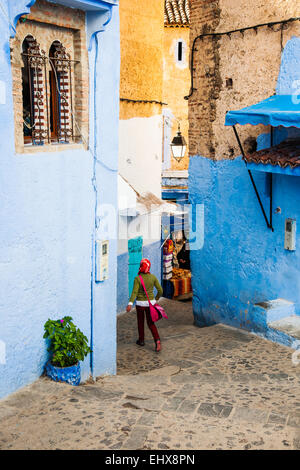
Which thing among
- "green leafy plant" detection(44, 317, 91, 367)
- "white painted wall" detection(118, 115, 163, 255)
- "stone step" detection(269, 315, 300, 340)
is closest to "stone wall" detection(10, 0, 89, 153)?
"green leafy plant" detection(44, 317, 91, 367)

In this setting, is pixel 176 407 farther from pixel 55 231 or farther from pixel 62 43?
pixel 62 43

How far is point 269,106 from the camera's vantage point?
10102 millimetres

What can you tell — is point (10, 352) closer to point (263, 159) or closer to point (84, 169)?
point (84, 169)

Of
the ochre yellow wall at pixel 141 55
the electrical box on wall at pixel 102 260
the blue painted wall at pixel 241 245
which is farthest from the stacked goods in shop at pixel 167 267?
the electrical box on wall at pixel 102 260

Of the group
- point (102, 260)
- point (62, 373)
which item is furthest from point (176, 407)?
point (102, 260)

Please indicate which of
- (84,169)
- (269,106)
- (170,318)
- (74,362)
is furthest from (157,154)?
(74,362)

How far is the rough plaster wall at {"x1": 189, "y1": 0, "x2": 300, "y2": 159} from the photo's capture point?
10891 millimetres

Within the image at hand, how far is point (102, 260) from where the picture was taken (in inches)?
346

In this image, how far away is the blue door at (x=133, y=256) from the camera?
50.3 feet

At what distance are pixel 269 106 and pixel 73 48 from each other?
3.43 meters

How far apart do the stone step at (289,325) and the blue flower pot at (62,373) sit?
376cm

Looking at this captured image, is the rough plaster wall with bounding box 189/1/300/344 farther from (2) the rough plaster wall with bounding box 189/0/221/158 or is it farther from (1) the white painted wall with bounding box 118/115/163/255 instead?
(1) the white painted wall with bounding box 118/115/163/255

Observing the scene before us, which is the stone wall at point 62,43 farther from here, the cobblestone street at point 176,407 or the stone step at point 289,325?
the stone step at point 289,325
